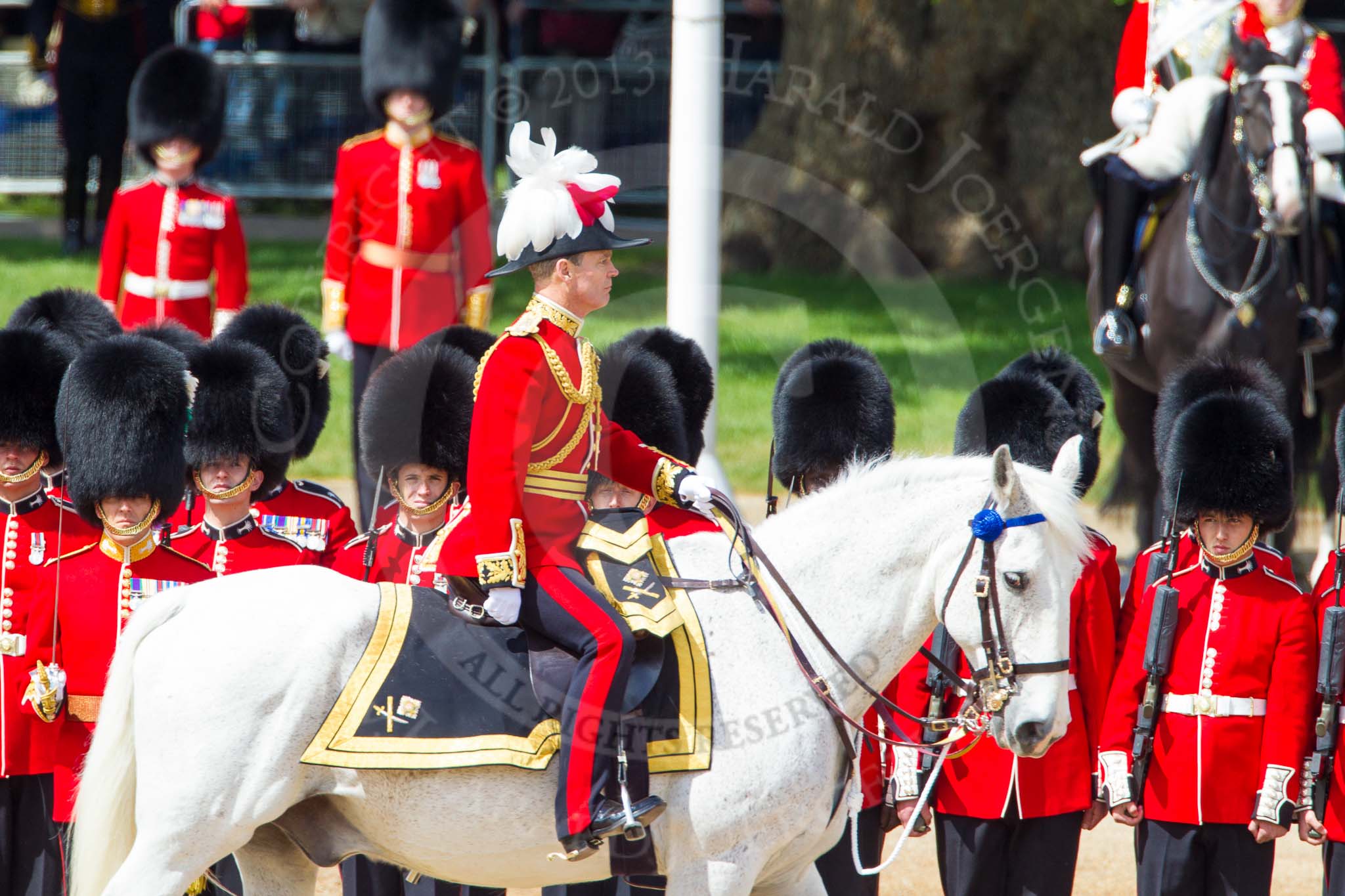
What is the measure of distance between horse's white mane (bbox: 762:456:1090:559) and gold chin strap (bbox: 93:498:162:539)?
1.59m

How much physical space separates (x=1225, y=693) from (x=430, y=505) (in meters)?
2.04

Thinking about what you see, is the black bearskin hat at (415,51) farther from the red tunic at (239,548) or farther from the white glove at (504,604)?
the white glove at (504,604)

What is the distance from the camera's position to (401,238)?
7.40m

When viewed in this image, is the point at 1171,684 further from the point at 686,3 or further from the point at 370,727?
the point at 686,3

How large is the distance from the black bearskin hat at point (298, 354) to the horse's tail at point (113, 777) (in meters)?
2.13

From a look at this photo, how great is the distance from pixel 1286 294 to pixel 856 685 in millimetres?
4026

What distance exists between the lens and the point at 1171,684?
4.56 metres

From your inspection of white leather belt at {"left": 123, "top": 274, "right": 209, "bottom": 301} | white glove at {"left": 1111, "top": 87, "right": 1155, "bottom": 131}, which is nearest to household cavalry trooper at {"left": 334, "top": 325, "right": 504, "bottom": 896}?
white leather belt at {"left": 123, "top": 274, "right": 209, "bottom": 301}

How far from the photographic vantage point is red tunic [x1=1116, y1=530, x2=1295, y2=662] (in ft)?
15.1

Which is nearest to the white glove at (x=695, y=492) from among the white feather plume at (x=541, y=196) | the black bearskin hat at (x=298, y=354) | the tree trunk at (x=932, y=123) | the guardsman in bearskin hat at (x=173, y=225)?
the white feather plume at (x=541, y=196)

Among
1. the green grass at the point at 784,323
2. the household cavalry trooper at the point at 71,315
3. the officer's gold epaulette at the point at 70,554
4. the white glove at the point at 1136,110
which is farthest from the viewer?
the green grass at the point at 784,323

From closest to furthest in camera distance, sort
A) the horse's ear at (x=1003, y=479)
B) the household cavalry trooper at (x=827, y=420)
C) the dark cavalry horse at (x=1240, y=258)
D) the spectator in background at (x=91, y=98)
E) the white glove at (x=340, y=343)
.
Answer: the horse's ear at (x=1003, y=479) < the household cavalry trooper at (x=827, y=420) < the dark cavalry horse at (x=1240, y=258) < the white glove at (x=340, y=343) < the spectator in background at (x=91, y=98)

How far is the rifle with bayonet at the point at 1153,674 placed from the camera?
4.50 meters

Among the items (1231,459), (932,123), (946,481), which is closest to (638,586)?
(946,481)
